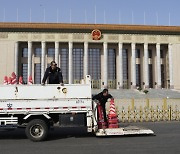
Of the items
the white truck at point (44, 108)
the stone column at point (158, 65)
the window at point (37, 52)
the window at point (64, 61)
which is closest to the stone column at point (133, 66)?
the stone column at point (158, 65)

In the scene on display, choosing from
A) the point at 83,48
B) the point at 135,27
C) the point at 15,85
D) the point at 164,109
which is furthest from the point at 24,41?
the point at 15,85

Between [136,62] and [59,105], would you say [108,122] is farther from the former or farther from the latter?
[136,62]

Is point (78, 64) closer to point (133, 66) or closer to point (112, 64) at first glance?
point (112, 64)

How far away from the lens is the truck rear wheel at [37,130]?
1005cm

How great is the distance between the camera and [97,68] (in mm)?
56938

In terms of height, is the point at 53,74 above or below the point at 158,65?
below

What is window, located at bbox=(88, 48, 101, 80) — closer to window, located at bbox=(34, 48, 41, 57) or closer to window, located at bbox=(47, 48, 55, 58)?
window, located at bbox=(47, 48, 55, 58)

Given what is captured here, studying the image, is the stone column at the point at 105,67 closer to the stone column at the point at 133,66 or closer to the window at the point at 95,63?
the window at the point at 95,63

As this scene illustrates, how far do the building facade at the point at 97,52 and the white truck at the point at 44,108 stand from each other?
42038mm

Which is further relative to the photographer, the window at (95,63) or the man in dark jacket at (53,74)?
the window at (95,63)

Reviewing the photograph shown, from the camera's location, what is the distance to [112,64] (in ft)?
190

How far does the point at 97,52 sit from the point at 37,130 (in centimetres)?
4827

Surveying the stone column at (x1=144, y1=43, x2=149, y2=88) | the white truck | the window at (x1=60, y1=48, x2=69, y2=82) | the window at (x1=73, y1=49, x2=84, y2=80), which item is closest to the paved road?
the white truck

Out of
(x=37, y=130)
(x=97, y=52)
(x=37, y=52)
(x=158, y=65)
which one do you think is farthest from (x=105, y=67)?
(x=37, y=130)
